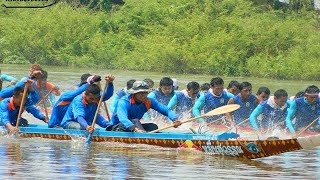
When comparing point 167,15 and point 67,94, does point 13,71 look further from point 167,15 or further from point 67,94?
point 67,94

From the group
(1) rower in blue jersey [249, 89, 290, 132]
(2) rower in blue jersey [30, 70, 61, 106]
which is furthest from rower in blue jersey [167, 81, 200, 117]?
(2) rower in blue jersey [30, 70, 61, 106]

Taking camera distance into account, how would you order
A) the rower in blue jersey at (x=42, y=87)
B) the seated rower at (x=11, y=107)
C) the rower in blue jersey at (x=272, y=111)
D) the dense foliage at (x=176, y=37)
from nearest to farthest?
the seated rower at (x=11, y=107)
the rower in blue jersey at (x=272, y=111)
the rower in blue jersey at (x=42, y=87)
the dense foliage at (x=176, y=37)

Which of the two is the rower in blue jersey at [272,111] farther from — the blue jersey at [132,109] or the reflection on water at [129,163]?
the blue jersey at [132,109]

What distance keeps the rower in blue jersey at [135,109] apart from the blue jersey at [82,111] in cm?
33

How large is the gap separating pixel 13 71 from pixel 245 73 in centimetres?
707

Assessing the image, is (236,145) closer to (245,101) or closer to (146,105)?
(146,105)

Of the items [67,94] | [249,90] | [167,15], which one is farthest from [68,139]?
[167,15]

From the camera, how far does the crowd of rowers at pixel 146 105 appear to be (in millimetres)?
12820

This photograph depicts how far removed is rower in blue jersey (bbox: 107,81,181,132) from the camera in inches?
495

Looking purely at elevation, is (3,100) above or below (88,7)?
below

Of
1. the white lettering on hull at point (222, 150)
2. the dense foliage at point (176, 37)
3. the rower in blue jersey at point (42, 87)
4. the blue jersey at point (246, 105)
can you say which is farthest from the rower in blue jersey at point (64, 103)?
the dense foliage at point (176, 37)

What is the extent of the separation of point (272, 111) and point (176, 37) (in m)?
18.4

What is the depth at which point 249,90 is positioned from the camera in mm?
15312

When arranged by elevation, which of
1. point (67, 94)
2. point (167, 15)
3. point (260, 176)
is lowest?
point (260, 176)
